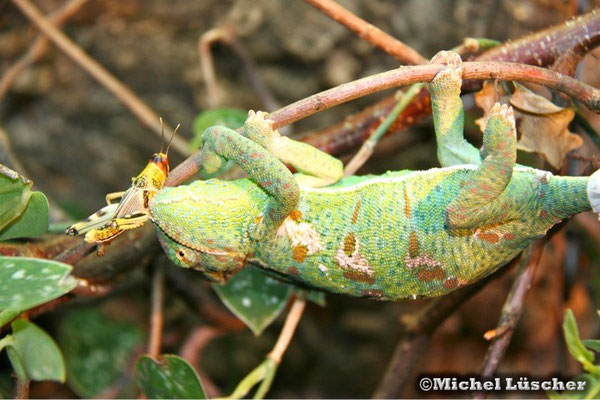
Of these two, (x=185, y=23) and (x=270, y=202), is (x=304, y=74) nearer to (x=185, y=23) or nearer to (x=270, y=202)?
(x=185, y=23)

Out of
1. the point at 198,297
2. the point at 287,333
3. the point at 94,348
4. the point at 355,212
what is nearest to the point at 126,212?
the point at 355,212

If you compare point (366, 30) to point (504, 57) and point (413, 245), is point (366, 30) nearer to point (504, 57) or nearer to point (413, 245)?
point (504, 57)

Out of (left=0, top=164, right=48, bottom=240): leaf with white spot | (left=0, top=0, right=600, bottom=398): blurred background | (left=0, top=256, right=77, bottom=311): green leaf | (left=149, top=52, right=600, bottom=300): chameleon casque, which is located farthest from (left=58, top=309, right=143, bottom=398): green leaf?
(left=0, top=256, right=77, bottom=311): green leaf

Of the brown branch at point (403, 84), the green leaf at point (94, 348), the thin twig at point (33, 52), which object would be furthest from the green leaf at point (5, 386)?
the thin twig at point (33, 52)

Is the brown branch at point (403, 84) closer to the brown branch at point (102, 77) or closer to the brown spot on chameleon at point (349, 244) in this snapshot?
the brown spot on chameleon at point (349, 244)

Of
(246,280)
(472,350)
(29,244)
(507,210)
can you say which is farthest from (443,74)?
(472,350)

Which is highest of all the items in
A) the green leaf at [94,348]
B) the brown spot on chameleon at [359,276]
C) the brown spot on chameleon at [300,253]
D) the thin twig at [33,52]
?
the thin twig at [33,52]
